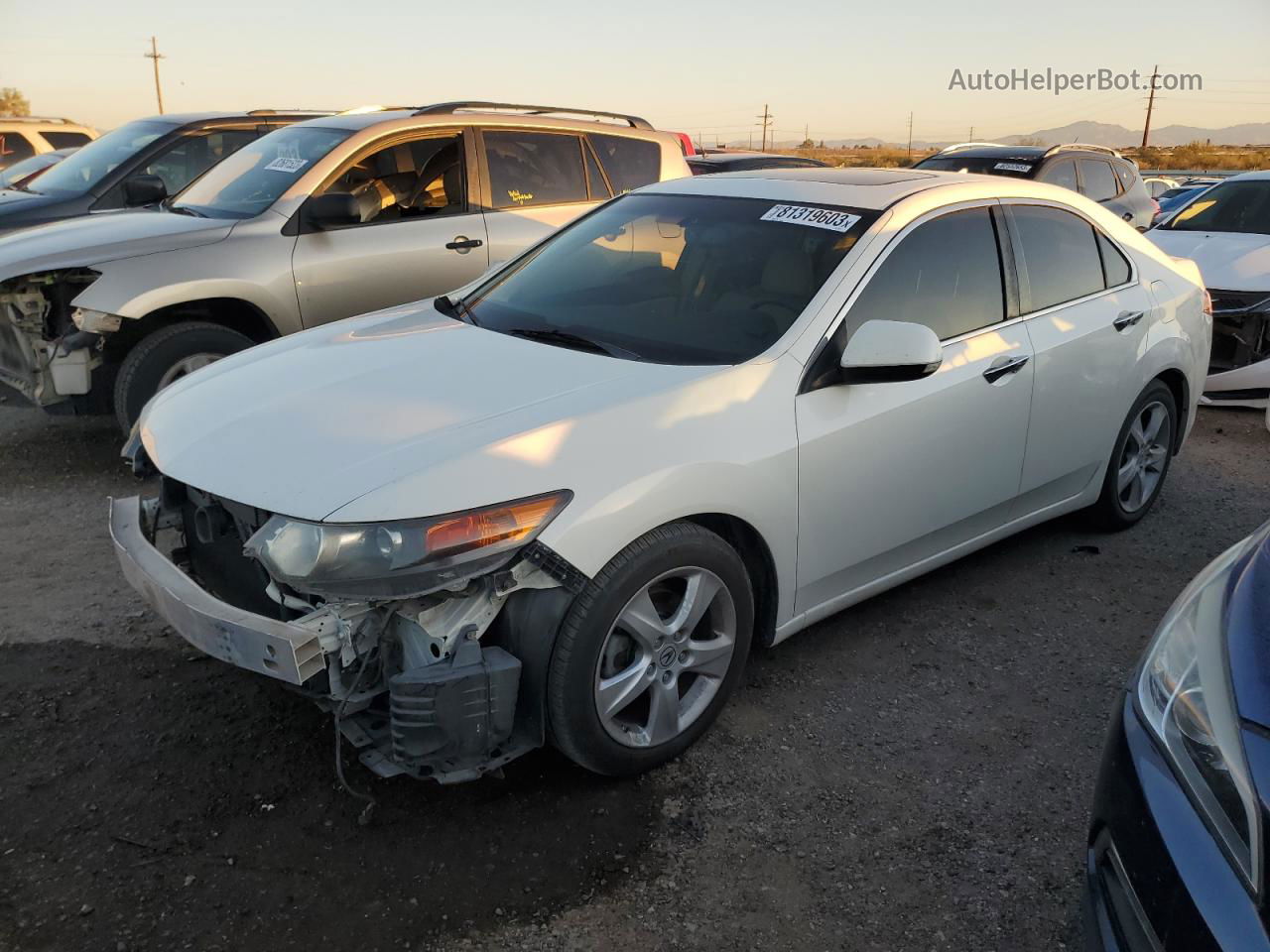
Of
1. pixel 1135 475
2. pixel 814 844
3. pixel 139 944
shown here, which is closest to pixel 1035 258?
pixel 1135 475

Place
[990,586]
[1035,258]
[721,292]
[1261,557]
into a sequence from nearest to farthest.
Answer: [1261,557] → [721,292] → [1035,258] → [990,586]

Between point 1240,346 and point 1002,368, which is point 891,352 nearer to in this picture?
point 1002,368

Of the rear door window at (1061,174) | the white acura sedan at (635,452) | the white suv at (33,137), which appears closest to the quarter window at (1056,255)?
the white acura sedan at (635,452)

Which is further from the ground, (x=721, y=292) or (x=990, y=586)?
(x=721, y=292)

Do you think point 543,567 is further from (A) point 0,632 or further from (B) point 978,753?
(A) point 0,632

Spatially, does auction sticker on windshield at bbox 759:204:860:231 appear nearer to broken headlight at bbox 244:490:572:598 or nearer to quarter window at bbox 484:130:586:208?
broken headlight at bbox 244:490:572:598

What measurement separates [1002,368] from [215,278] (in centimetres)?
394

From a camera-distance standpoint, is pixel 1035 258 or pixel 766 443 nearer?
pixel 766 443

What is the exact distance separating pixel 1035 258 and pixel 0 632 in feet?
13.5

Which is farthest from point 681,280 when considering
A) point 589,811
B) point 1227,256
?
point 1227,256

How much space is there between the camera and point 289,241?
225 inches

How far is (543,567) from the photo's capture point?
8.46 feet

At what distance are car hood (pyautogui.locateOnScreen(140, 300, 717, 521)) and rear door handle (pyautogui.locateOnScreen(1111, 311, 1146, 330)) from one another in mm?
2258

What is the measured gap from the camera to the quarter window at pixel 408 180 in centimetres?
611
